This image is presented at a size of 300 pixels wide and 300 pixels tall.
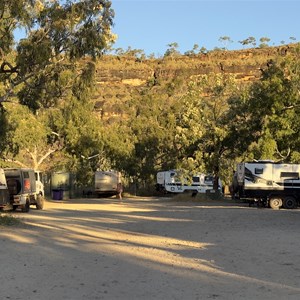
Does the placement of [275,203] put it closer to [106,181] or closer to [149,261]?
[106,181]

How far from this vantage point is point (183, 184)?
4394 centimetres

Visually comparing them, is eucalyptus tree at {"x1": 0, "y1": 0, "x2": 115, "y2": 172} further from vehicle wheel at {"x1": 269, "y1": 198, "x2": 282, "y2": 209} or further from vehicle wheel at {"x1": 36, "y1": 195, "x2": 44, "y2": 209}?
vehicle wheel at {"x1": 269, "y1": 198, "x2": 282, "y2": 209}

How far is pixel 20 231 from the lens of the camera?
1648cm

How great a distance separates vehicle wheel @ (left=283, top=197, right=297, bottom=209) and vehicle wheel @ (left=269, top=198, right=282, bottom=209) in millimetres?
306

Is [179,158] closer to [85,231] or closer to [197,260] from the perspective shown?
[85,231]

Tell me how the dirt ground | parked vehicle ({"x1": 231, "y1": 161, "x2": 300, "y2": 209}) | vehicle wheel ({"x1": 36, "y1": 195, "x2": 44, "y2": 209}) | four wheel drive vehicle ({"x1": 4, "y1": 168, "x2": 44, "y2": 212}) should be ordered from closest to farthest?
the dirt ground < four wheel drive vehicle ({"x1": 4, "y1": 168, "x2": 44, "y2": 212}) < vehicle wheel ({"x1": 36, "y1": 195, "x2": 44, "y2": 209}) < parked vehicle ({"x1": 231, "y1": 161, "x2": 300, "y2": 209})

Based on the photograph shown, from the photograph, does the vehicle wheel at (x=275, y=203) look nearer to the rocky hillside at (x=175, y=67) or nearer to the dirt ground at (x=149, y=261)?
the dirt ground at (x=149, y=261)

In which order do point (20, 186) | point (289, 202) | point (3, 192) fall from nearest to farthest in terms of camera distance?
point (3, 192) < point (20, 186) < point (289, 202)

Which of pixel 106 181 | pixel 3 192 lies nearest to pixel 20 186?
pixel 3 192

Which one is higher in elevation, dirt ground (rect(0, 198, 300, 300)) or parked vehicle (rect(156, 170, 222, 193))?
parked vehicle (rect(156, 170, 222, 193))

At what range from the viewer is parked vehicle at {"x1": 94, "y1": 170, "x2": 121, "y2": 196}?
45438mm

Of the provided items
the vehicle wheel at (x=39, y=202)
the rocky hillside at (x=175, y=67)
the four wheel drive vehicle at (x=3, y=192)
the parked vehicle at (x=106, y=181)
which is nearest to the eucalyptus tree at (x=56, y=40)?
the four wheel drive vehicle at (x=3, y=192)

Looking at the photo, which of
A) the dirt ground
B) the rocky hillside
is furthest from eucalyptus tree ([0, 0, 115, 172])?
the rocky hillside

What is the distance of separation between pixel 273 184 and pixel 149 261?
20.8 m
